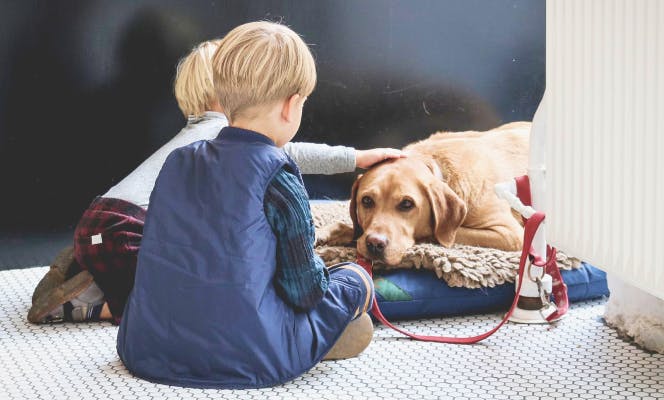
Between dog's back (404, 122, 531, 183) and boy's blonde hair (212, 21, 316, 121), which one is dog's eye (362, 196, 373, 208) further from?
boy's blonde hair (212, 21, 316, 121)

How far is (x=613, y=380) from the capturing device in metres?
1.88

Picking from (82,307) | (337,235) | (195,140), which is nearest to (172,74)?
(195,140)

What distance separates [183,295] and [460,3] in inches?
79.0

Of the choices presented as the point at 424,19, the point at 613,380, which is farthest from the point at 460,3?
the point at 613,380

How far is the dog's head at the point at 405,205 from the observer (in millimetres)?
2504

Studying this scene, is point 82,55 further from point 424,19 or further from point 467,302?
point 467,302

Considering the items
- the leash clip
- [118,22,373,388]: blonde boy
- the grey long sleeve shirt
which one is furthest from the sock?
the leash clip

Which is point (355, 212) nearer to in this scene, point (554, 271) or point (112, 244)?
point (554, 271)

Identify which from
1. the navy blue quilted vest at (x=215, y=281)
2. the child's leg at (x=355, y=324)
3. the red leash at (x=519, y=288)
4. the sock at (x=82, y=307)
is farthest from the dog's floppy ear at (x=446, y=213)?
the sock at (x=82, y=307)

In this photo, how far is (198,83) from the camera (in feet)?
8.40

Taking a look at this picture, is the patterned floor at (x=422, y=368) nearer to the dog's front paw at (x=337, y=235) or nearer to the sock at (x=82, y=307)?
the sock at (x=82, y=307)

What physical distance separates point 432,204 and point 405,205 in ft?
0.29

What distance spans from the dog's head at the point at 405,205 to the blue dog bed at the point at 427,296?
96mm

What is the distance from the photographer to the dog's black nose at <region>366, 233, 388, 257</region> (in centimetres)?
240
